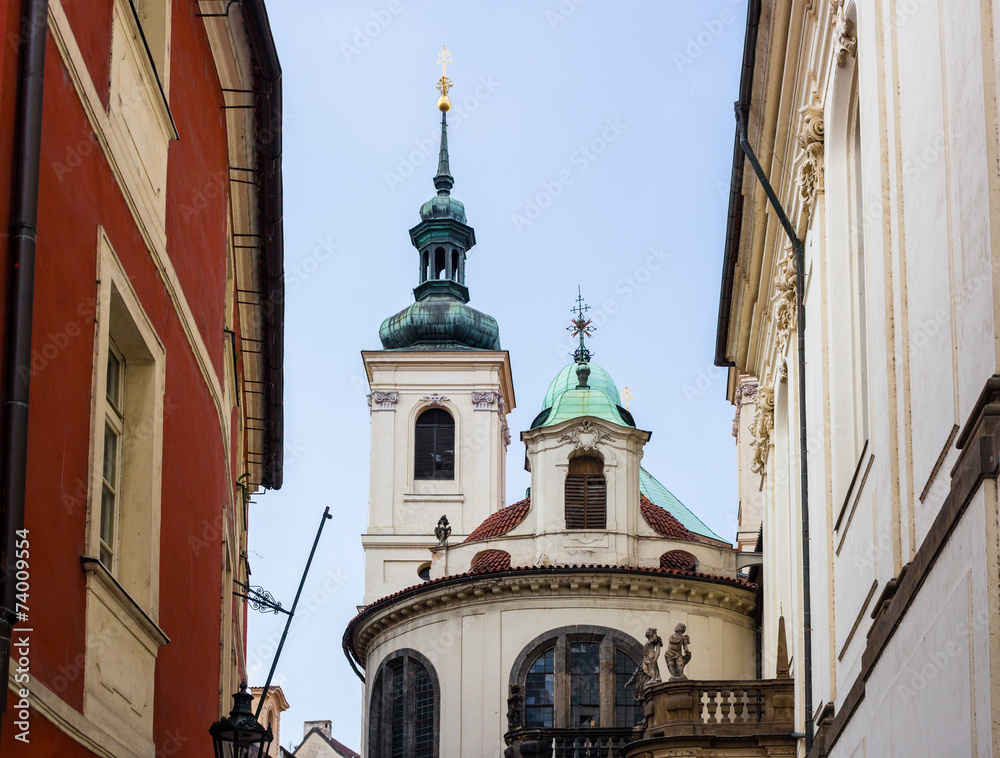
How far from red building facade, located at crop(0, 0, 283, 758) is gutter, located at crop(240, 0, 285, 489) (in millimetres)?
35

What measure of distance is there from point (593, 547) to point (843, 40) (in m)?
25.8

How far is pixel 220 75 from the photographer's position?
629 inches

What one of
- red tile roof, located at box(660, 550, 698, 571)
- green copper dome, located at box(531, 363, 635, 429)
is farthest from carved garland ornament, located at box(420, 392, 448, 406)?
red tile roof, located at box(660, 550, 698, 571)

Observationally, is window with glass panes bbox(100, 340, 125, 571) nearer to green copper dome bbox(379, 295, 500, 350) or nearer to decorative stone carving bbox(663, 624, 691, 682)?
decorative stone carving bbox(663, 624, 691, 682)

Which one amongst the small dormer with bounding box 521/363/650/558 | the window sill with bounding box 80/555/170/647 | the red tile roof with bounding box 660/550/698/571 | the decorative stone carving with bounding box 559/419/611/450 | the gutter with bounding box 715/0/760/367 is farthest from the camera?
the decorative stone carving with bounding box 559/419/611/450

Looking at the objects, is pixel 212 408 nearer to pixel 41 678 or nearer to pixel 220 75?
pixel 220 75

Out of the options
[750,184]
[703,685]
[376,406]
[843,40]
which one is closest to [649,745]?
[703,685]

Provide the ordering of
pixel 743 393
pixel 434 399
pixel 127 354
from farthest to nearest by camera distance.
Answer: pixel 434 399
pixel 743 393
pixel 127 354

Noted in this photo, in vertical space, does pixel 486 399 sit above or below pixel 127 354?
above

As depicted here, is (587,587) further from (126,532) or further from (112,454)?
(112,454)

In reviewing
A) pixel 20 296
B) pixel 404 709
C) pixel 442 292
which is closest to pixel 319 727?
pixel 442 292

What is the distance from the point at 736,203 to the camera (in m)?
21.2

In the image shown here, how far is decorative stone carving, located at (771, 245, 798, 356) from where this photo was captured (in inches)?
739

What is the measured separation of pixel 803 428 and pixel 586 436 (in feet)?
75.8
